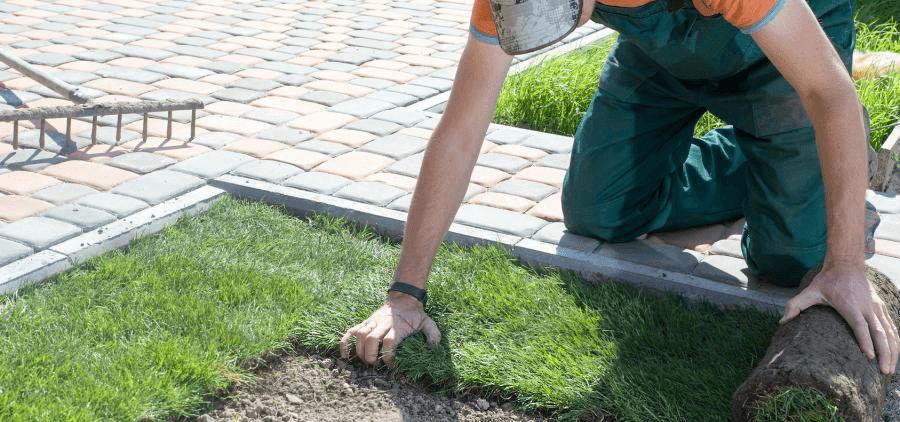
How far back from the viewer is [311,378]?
3166 mm

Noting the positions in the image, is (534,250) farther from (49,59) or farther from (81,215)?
(49,59)

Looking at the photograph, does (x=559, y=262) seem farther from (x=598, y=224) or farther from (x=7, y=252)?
(x=7, y=252)

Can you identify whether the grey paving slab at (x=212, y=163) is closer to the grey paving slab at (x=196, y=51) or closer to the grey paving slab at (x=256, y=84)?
the grey paving slab at (x=256, y=84)

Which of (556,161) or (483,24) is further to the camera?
(556,161)

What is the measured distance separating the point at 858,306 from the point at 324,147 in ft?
9.21

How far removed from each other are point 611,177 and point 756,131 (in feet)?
1.98

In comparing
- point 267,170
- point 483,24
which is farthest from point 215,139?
point 483,24

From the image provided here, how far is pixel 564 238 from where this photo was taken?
4.07m

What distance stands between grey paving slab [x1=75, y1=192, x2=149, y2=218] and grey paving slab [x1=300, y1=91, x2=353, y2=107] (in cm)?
165

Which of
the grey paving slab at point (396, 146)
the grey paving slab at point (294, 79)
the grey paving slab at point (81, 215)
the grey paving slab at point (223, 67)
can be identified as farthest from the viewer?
the grey paving slab at point (223, 67)

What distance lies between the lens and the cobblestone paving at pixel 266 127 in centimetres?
414

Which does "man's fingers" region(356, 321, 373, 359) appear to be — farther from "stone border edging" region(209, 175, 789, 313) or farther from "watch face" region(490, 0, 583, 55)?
"watch face" region(490, 0, 583, 55)

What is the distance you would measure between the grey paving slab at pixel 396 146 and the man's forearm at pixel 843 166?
2364 millimetres

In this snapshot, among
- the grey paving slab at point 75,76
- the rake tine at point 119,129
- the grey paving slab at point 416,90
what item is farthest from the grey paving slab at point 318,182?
the grey paving slab at point 75,76
